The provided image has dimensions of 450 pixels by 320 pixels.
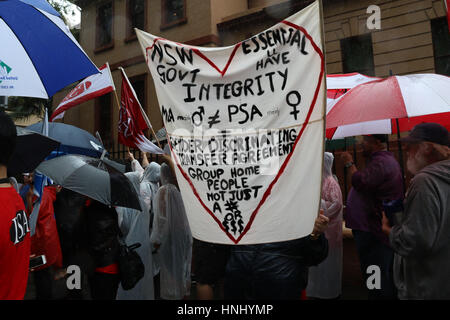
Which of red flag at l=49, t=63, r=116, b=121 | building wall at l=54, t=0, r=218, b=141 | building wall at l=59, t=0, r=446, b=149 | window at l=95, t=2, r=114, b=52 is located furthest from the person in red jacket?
window at l=95, t=2, r=114, b=52

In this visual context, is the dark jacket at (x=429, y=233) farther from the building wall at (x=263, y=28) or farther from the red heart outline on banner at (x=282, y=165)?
the building wall at (x=263, y=28)

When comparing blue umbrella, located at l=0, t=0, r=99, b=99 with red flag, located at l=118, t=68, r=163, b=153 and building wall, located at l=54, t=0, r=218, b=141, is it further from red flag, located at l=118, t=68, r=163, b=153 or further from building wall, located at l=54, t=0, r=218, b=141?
building wall, located at l=54, t=0, r=218, b=141

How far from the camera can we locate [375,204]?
178 inches

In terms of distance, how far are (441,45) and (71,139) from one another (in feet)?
35.1

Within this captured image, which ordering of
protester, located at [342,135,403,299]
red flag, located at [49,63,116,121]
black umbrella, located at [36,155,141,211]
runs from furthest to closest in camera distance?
red flag, located at [49,63,116,121], protester, located at [342,135,403,299], black umbrella, located at [36,155,141,211]

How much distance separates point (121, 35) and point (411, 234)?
56.9 ft

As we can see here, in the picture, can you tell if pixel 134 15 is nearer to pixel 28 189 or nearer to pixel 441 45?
pixel 441 45

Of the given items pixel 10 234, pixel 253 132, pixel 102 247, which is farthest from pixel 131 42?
pixel 10 234

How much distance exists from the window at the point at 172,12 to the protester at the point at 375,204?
12538 millimetres

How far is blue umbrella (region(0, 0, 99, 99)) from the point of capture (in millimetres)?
2979

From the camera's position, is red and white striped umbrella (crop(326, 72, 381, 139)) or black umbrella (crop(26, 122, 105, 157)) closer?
black umbrella (crop(26, 122, 105, 157))

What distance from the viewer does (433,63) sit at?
414 inches

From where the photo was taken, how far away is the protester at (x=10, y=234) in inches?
79.7

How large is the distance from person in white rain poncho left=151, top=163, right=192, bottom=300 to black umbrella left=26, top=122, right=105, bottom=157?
111 cm
